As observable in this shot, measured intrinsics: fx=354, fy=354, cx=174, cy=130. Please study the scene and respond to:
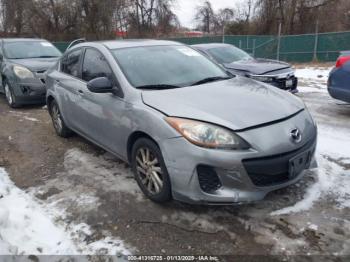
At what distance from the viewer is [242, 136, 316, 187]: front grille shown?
9.74 ft

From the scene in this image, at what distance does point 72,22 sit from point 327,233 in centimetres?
3379

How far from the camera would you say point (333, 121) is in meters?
6.27

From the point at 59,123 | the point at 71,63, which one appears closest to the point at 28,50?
the point at 59,123

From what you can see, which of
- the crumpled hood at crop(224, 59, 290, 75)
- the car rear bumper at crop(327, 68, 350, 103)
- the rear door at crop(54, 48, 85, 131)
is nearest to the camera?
the rear door at crop(54, 48, 85, 131)

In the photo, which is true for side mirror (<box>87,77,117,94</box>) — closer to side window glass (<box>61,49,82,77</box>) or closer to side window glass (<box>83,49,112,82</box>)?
side window glass (<box>83,49,112,82</box>)

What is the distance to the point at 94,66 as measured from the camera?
4473 mm

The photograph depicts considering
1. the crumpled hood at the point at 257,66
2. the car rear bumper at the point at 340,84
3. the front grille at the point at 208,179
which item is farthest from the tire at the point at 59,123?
the car rear bumper at the point at 340,84

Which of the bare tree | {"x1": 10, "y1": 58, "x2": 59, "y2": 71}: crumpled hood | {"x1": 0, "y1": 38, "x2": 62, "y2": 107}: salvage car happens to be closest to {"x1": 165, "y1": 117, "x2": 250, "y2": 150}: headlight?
{"x1": 0, "y1": 38, "x2": 62, "y2": 107}: salvage car

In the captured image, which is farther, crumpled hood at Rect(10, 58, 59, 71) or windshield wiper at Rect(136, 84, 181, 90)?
crumpled hood at Rect(10, 58, 59, 71)

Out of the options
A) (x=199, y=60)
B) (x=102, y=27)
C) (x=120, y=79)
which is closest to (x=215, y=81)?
(x=199, y=60)

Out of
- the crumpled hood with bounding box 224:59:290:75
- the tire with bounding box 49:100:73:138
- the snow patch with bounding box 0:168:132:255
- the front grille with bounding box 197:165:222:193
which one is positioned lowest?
the snow patch with bounding box 0:168:132:255

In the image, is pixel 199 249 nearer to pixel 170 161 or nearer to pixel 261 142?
pixel 170 161

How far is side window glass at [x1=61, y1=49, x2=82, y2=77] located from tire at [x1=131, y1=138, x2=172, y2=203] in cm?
195

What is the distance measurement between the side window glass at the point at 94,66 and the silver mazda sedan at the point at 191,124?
0.04 feet
